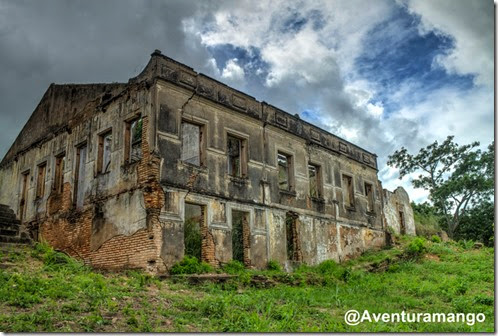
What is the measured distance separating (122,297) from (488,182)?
27.7 meters

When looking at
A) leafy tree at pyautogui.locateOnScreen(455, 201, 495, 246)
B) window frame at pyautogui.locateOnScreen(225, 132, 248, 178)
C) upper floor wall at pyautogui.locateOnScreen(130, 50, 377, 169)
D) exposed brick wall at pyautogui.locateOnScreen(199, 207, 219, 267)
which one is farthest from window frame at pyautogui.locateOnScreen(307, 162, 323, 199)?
leafy tree at pyautogui.locateOnScreen(455, 201, 495, 246)

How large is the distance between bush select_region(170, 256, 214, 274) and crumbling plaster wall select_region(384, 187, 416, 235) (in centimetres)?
1413

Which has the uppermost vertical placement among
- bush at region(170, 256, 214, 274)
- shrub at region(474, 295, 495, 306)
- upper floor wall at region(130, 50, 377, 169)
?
upper floor wall at region(130, 50, 377, 169)

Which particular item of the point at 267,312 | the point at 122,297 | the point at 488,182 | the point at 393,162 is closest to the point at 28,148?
the point at 122,297

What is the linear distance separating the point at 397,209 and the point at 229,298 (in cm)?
1849

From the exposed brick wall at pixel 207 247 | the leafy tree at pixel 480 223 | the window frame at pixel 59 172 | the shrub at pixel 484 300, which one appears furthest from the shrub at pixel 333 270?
the leafy tree at pixel 480 223

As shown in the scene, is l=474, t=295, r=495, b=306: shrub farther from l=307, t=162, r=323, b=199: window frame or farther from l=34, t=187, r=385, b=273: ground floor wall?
l=307, t=162, r=323, b=199: window frame

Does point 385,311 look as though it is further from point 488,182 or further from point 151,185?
point 488,182

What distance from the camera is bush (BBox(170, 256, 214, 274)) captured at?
39.1 ft

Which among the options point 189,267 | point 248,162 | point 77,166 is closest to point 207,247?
point 189,267

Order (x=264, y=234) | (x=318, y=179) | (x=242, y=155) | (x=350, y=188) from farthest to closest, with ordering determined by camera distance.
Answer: (x=350, y=188) < (x=318, y=179) < (x=242, y=155) < (x=264, y=234)

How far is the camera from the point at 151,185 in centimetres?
1234

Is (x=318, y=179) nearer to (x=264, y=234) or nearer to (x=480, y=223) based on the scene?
(x=264, y=234)

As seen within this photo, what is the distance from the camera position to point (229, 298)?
9.65 m
